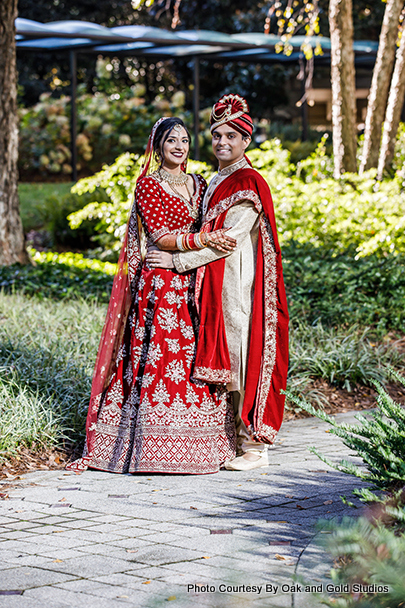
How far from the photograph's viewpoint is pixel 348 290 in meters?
7.21

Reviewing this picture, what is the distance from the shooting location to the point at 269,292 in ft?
14.0

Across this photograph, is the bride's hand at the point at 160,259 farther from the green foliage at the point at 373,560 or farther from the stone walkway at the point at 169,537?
the green foliage at the point at 373,560

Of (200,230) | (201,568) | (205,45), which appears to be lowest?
(201,568)

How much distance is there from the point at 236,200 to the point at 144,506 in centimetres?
168

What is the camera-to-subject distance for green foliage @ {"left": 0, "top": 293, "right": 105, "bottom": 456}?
460cm

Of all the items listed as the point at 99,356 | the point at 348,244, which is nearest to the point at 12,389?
the point at 99,356

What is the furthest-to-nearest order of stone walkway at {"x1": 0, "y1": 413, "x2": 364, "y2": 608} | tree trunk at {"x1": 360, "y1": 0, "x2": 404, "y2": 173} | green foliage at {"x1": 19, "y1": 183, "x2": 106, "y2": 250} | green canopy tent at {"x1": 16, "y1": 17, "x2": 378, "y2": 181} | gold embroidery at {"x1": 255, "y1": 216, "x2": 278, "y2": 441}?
green canopy tent at {"x1": 16, "y1": 17, "x2": 378, "y2": 181} → green foliage at {"x1": 19, "y1": 183, "x2": 106, "y2": 250} → tree trunk at {"x1": 360, "y1": 0, "x2": 404, "y2": 173} → gold embroidery at {"x1": 255, "y1": 216, "x2": 278, "y2": 441} → stone walkway at {"x1": 0, "y1": 413, "x2": 364, "y2": 608}

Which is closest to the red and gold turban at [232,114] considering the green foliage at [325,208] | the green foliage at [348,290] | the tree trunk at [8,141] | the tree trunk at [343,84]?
the green foliage at [348,290]

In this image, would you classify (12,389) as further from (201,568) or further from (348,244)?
(348,244)

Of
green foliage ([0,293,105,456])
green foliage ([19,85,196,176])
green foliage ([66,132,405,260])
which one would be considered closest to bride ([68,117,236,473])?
green foliage ([0,293,105,456])

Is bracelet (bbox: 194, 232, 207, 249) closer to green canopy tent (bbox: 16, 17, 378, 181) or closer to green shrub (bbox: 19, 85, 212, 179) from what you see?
green canopy tent (bbox: 16, 17, 378, 181)

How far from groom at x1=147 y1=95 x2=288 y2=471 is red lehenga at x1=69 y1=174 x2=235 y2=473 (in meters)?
0.10

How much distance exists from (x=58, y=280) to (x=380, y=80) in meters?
4.96

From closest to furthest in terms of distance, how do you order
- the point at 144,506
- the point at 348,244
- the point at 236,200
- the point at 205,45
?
the point at 144,506
the point at 236,200
the point at 348,244
the point at 205,45
